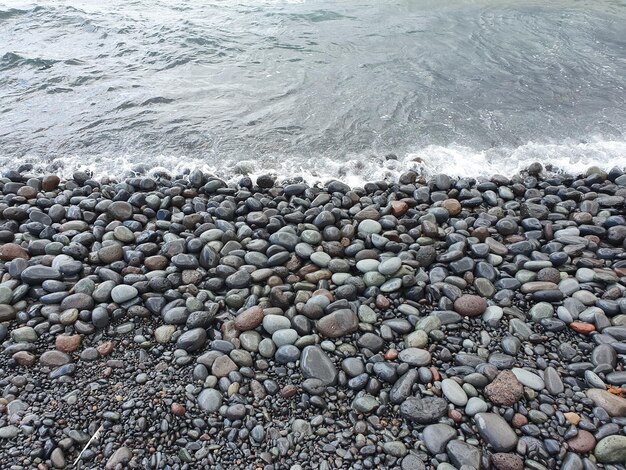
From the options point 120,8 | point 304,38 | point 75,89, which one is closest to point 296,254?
point 75,89

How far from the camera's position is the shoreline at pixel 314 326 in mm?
2588

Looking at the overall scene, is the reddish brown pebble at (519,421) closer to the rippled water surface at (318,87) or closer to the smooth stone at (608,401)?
the smooth stone at (608,401)

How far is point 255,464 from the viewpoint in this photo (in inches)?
98.5

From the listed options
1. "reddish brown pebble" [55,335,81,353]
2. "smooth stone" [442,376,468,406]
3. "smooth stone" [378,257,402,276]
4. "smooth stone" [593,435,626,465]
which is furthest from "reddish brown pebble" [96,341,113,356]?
"smooth stone" [593,435,626,465]

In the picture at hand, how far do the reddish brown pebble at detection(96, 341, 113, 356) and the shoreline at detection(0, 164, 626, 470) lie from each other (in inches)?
0.6

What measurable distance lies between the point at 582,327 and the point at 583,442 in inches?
39.2

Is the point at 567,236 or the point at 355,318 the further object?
the point at 567,236

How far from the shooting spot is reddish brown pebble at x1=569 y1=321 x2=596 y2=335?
3191 mm

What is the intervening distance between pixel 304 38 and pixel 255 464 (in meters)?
9.66

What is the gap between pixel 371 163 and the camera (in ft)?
18.7

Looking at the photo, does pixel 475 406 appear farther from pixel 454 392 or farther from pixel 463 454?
pixel 463 454

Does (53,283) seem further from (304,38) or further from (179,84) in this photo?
(304,38)

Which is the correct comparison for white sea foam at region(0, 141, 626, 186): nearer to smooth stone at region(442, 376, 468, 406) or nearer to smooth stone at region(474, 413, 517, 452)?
smooth stone at region(442, 376, 468, 406)

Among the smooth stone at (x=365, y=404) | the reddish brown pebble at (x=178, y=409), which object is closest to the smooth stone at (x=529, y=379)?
the smooth stone at (x=365, y=404)
